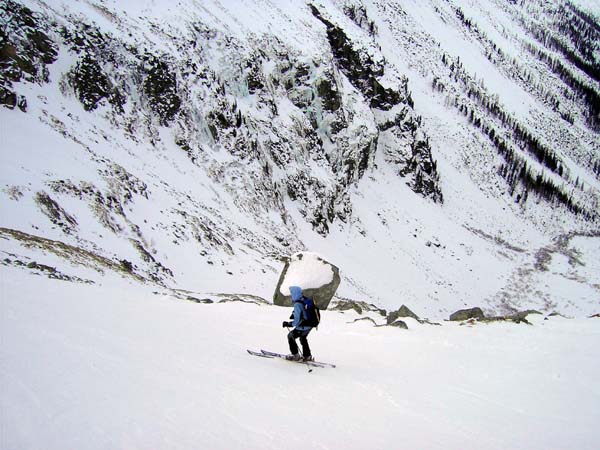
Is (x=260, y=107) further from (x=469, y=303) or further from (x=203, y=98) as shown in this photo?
(x=469, y=303)

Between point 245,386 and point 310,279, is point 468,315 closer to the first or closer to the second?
point 310,279

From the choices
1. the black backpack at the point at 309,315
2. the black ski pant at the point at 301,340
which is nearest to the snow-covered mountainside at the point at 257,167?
the black ski pant at the point at 301,340

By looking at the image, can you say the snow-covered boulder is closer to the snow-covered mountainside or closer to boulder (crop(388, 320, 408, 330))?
the snow-covered mountainside

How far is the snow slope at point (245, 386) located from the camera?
437 centimetres

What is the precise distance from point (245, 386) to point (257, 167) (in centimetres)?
3197

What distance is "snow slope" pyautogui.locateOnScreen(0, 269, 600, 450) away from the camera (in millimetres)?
4371

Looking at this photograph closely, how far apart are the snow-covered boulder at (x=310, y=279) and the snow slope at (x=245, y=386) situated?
6759 millimetres

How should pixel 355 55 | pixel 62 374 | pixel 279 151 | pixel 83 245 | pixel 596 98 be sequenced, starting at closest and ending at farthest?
1. pixel 62 374
2. pixel 83 245
3. pixel 279 151
4. pixel 355 55
5. pixel 596 98

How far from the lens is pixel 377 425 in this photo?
5.74 m

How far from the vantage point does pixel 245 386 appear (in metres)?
6.45

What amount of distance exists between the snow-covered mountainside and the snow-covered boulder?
13.9ft

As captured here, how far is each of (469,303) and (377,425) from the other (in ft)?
→ 132

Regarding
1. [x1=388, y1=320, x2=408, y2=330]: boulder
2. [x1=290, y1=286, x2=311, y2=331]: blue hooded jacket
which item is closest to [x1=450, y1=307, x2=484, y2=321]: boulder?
[x1=388, y1=320, x2=408, y2=330]: boulder

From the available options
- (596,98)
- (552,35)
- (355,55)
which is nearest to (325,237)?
(355,55)
